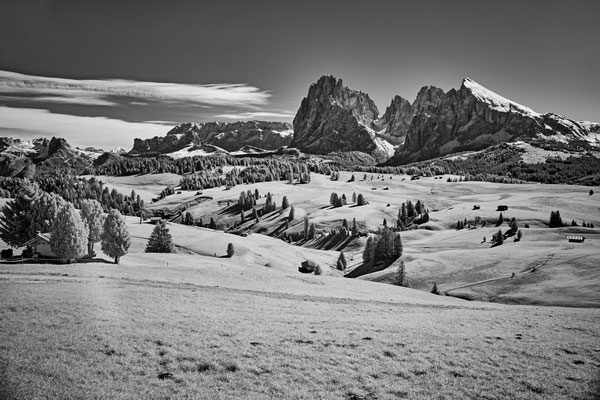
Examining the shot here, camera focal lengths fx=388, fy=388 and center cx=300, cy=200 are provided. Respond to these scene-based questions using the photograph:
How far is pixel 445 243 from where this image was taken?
514 feet

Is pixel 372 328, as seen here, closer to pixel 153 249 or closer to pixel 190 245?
pixel 153 249

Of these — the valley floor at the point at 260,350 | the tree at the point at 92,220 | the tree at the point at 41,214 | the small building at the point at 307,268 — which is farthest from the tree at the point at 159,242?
the valley floor at the point at 260,350

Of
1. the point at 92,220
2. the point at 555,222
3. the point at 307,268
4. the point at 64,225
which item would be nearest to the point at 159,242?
the point at 92,220

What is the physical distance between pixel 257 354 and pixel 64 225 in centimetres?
5550

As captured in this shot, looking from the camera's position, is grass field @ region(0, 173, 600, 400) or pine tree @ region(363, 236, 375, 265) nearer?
grass field @ region(0, 173, 600, 400)

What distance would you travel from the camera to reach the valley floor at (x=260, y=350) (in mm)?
18000

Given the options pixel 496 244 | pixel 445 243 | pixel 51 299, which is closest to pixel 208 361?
pixel 51 299

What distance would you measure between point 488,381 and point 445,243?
144 metres

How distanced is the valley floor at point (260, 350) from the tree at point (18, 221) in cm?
4335

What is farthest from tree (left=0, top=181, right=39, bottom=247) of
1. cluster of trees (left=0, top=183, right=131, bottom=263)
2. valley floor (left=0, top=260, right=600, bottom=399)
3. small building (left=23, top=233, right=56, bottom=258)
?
valley floor (left=0, top=260, right=600, bottom=399)

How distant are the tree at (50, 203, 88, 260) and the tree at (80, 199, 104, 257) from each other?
12355mm

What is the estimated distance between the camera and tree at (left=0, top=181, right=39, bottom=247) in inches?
3088

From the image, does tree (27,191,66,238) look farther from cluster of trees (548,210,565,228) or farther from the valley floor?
cluster of trees (548,210,565,228)

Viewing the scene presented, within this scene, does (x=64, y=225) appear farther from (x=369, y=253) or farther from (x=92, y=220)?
(x=369, y=253)
